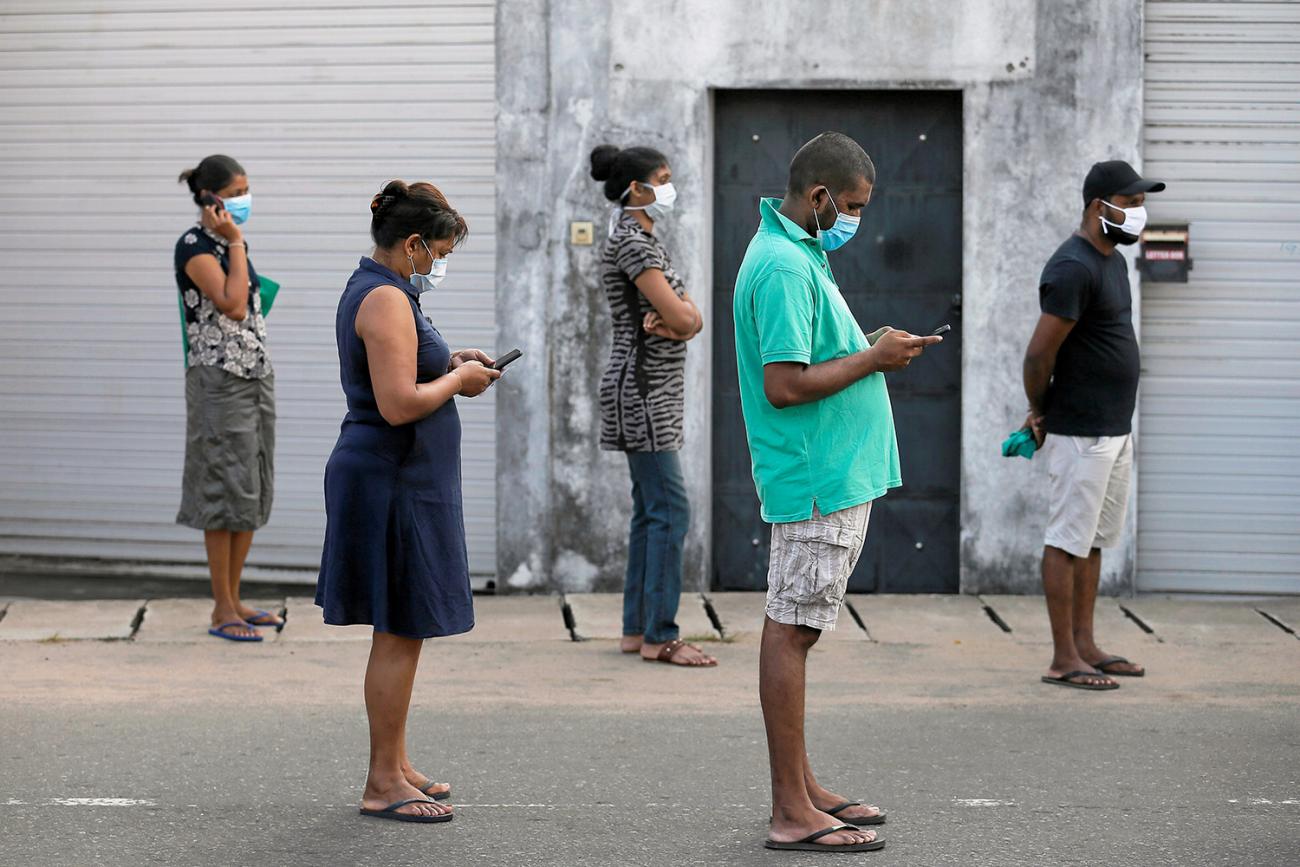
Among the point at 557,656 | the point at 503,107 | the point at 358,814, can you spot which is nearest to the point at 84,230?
the point at 503,107

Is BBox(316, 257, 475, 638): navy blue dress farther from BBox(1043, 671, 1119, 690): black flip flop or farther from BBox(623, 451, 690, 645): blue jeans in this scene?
BBox(1043, 671, 1119, 690): black flip flop

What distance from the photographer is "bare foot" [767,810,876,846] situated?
5.09 meters

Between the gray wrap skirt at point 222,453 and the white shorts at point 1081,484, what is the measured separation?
3.54 meters

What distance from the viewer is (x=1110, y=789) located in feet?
18.8

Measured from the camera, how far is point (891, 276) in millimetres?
9312

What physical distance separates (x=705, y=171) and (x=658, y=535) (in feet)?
8.03

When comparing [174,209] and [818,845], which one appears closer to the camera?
[818,845]

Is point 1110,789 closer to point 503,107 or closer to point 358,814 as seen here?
point 358,814

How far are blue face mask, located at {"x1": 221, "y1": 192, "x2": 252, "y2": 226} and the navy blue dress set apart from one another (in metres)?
2.75

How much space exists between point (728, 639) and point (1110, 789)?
8.87 feet

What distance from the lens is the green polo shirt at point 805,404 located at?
16.6ft

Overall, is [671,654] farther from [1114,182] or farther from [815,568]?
[1114,182]

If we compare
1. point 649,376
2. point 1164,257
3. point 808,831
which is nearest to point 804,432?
point 808,831

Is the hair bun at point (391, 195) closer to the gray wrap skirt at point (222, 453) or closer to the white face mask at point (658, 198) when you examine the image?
the white face mask at point (658, 198)
